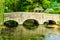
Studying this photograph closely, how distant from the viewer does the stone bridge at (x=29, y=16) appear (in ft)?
139

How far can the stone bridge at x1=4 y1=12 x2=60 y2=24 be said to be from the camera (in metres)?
42.2

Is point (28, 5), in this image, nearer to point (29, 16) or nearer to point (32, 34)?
point (29, 16)

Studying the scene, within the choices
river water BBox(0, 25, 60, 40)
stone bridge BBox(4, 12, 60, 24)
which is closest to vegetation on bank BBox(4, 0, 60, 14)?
stone bridge BBox(4, 12, 60, 24)

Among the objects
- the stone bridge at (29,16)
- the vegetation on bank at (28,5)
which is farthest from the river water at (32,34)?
the vegetation on bank at (28,5)

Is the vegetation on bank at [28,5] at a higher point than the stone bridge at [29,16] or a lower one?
higher

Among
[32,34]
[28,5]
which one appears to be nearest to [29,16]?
[28,5]

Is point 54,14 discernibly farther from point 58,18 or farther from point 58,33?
point 58,33

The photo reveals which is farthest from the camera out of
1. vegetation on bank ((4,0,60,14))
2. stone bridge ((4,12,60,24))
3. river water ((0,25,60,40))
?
vegetation on bank ((4,0,60,14))

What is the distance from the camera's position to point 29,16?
4303 cm

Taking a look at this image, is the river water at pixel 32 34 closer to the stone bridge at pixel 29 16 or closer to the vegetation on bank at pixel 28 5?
the stone bridge at pixel 29 16

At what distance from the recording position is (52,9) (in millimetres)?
45375

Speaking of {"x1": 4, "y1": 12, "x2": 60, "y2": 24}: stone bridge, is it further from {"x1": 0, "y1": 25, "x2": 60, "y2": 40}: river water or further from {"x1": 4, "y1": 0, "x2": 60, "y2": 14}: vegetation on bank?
{"x1": 0, "y1": 25, "x2": 60, "y2": 40}: river water

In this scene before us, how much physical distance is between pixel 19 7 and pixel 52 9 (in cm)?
639

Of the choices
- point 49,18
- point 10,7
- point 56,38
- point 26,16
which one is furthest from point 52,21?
point 56,38
